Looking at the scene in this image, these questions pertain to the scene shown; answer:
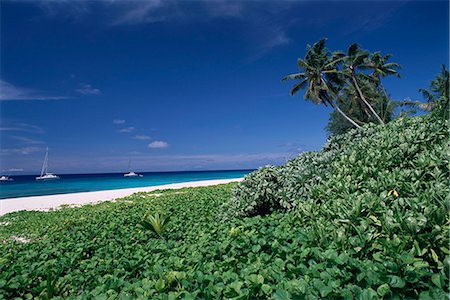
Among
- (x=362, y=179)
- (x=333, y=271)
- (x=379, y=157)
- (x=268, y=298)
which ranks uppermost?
(x=379, y=157)

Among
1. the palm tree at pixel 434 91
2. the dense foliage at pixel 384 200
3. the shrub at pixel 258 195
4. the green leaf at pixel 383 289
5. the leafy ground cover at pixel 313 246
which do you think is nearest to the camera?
the green leaf at pixel 383 289

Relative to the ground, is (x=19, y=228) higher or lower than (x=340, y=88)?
lower

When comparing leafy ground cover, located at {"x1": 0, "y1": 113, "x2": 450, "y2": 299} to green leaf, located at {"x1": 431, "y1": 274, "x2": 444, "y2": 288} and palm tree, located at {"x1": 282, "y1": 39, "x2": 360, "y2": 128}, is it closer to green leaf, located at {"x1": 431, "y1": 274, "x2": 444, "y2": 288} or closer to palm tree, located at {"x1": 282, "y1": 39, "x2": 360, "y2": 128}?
green leaf, located at {"x1": 431, "y1": 274, "x2": 444, "y2": 288}

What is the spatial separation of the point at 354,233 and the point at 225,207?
5011mm

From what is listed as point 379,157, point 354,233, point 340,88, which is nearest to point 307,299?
point 354,233

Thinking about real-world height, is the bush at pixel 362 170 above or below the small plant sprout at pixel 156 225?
above

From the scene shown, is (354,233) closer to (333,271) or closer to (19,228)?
(333,271)

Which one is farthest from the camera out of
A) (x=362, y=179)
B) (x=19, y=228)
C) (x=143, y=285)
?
(x=19, y=228)

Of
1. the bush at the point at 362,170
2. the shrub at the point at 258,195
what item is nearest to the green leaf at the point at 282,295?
the bush at the point at 362,170

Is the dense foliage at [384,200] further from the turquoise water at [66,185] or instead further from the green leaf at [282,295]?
the turquoise water at [66,185]

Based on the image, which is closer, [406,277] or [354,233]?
[406,277]

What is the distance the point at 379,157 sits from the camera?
16.8 feet

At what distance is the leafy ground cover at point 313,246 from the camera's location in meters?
2.64

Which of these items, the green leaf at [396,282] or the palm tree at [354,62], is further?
the palm tree at [354,62]
